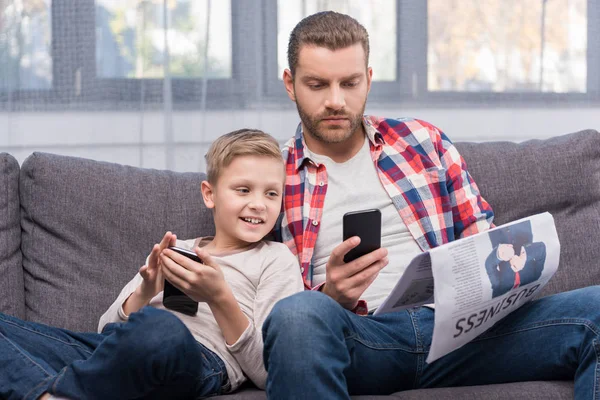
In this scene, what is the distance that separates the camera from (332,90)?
1.74 m

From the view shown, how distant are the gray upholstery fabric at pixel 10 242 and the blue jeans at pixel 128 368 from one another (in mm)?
334

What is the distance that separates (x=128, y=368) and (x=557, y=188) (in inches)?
47.2

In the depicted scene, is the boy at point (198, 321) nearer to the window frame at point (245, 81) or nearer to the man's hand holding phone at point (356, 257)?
the man's hand holding phone at point (356, 257)

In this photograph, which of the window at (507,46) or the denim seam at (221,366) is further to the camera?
the window at (507,46)

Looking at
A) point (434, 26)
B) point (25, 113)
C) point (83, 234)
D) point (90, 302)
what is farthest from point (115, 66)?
point (434, 26)

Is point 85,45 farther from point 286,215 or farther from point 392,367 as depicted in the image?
point 392,367

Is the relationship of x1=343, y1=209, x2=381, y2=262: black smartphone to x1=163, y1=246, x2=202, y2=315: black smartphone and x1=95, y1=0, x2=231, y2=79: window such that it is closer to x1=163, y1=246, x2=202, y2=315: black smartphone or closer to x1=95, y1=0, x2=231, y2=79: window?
x1=163, y1=246, x2=202, y2=315: black smartphone

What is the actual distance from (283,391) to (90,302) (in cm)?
71

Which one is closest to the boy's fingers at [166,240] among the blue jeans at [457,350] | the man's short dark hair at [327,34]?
the blue jeans at [457,350]

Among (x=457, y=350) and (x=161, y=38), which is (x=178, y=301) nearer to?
(x=457, y=350)

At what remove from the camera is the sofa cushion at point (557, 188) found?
6.31ft

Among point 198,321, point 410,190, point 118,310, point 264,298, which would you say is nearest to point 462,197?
point 410,190

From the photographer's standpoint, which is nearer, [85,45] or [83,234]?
[83,234]

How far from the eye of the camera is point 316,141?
6.04 feet
